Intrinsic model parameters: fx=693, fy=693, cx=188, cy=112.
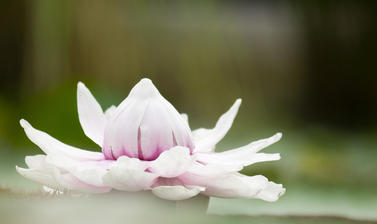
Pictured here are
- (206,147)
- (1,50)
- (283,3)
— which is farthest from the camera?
(1,50)

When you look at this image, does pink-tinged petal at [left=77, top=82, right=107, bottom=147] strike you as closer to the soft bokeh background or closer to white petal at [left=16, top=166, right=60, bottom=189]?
white petal at [left=16, top=166, right=60, bottom=189]

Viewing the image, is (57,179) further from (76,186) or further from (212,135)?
(212,135)

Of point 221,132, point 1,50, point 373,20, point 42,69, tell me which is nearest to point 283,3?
point 373,20

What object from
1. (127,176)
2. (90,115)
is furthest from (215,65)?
(127,176)

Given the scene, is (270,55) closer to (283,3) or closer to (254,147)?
(283,3)

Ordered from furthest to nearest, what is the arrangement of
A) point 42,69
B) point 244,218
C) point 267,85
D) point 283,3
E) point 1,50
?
point 1,50, point 267,85, point 283,3, point 42,69, point 244,218

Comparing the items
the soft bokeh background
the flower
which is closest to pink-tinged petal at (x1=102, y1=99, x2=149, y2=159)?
the flower

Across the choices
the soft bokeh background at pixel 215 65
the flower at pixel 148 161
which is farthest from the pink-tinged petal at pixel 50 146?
the soft bokeh background at pixel 215 65
